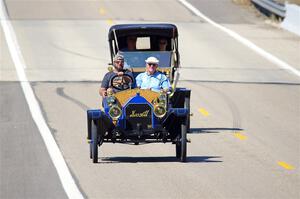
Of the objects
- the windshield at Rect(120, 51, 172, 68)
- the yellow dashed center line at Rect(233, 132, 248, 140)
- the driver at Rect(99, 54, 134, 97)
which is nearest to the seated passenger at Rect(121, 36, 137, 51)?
the windshield at Rect(120, 51, 172, 68)

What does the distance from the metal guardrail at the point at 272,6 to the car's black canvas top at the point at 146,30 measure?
56.2ft

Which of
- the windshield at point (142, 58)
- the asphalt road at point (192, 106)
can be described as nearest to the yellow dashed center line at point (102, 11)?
the asphalt road at point (192, 106)

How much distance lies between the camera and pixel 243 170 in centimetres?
1529

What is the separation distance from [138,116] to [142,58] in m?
3.92

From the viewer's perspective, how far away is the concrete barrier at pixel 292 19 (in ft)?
118

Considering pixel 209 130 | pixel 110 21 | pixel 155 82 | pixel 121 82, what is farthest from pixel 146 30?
pixel 110 21

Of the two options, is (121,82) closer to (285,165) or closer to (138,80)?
(138,80)

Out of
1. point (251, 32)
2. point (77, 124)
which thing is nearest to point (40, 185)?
point (77, 124)

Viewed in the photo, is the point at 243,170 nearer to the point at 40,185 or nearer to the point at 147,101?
the point at 147,101

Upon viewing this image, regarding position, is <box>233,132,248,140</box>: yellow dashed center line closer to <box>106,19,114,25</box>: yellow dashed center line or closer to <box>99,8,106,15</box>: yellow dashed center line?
<box>106,19,114,25</box>: yellow dashed center line

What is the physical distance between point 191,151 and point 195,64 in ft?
43.0

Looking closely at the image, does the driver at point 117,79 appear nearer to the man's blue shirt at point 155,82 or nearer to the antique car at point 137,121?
the man's blue shirt at point 155,82

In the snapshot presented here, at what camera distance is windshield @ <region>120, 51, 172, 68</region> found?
1961 cm

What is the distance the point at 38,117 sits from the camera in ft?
68.5
